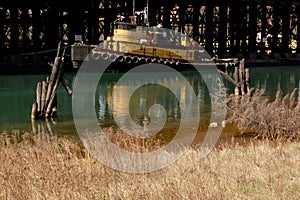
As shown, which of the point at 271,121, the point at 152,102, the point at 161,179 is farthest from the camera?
the point at 152,102

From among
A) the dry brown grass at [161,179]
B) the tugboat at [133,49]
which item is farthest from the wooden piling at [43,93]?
the tugboat at [133,49]

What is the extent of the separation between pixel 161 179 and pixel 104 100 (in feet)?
73.1

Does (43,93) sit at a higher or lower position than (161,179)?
higher

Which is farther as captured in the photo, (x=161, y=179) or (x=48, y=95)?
(x=48, y=95)

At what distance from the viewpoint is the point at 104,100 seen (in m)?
32.0

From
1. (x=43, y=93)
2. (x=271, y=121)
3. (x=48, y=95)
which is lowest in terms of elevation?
(x=271, y=121)

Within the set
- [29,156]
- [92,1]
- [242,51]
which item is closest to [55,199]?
[29,156]

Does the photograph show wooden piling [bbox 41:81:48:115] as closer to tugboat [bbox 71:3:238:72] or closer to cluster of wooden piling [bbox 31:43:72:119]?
cluster of wooden piling [bbox 31:43:72:119]

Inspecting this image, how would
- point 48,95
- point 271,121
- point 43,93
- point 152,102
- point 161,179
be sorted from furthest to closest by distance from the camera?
point 152,102 < point 48,95 < point 43,93 < point 271,121 < point 161,179

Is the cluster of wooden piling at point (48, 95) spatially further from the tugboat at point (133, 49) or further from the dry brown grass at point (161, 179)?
the tugboat at point (133, 49)

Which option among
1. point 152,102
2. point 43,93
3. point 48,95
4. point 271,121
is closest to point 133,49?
point 152,102

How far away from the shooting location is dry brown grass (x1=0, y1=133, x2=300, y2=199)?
28.8 ft

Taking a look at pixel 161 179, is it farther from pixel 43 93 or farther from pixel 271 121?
pixel 43 93

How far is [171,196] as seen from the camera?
8422 millimetres
